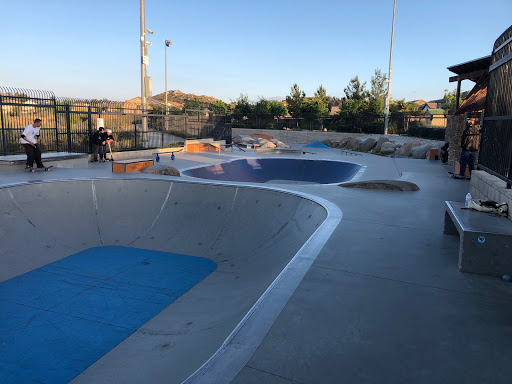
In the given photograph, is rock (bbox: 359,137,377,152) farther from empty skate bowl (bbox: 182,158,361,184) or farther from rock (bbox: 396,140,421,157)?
empty skate bowl (bbox: 182,158,361,184)

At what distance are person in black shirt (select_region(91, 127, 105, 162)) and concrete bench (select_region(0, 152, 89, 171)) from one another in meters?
0.77

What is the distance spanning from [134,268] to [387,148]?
23.3 metres

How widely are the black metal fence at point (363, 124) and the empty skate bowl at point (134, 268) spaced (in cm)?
2267

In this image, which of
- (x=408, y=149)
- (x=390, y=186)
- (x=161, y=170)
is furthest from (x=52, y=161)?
(x=408, y=149)

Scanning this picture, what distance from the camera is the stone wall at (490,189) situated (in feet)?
16.3

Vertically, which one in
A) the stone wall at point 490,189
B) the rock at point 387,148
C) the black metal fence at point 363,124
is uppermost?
the black metal fence at point 363,124

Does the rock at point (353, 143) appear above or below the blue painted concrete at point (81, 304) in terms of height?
above

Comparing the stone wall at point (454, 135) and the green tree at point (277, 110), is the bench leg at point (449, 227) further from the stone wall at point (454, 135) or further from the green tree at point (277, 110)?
the green tree at point (277, 110)

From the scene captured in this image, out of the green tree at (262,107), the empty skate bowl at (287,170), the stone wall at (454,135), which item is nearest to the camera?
the stone wall at (454,135)

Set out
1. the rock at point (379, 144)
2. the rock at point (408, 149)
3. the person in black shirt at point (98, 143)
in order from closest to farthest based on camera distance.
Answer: the person in black shirt at point (98, 143)
the rock at point (408, 149)
the rock at point (379, 144)

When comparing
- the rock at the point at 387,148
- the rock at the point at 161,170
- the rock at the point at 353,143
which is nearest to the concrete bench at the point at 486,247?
the rock at the point at 161,170

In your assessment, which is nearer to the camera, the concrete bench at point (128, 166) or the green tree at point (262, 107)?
the concrete bench at point (128, 166)

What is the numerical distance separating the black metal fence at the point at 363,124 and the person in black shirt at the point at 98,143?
22406 mm

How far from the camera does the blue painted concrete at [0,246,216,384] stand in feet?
16.5
